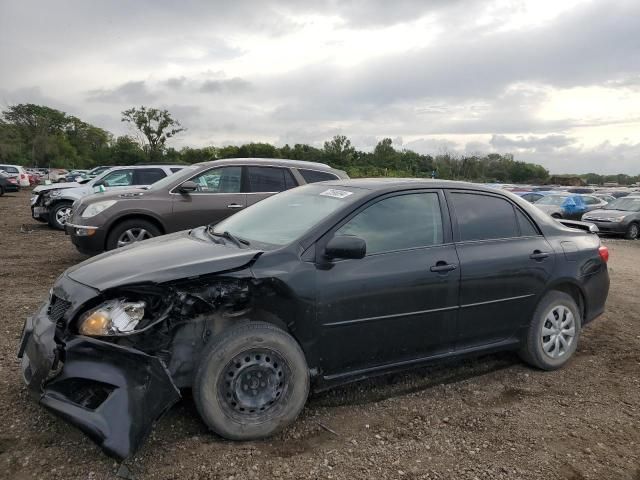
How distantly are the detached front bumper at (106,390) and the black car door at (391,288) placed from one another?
109 cm

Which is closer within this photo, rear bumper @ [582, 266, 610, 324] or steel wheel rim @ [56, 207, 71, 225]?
rear bumper @ [582, 266, 610, 324]

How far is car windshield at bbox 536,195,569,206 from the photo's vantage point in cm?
2177

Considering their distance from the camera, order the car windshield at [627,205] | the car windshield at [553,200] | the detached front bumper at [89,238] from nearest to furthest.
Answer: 1. the detached front bumper at [89,238]
2. the car windshield at [627,205]
3. the car windshield at [553,200]

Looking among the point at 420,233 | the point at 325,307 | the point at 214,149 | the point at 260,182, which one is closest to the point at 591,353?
the point at 420,233

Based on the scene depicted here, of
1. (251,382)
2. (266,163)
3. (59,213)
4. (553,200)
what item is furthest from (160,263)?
(553,200)

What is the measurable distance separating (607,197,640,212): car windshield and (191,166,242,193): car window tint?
1637 centimetres

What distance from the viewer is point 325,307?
3.41m

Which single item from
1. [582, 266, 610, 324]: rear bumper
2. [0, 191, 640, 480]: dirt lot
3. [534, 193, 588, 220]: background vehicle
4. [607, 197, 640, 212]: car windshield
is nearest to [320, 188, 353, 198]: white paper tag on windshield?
A: [0, 191, 640, 480]: dirt lot

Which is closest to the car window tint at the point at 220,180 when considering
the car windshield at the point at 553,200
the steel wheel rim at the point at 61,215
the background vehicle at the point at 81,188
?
→ the background vehicle at the point at 81,188

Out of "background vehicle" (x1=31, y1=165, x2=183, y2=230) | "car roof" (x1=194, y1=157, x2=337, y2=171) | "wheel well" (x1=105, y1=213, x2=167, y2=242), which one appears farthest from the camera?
"background vehicle" (x1=31, y1=165, x2=183, y2=230)

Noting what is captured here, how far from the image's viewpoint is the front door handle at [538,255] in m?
4.36

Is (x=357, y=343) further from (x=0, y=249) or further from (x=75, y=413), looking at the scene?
(x=0, y=249)

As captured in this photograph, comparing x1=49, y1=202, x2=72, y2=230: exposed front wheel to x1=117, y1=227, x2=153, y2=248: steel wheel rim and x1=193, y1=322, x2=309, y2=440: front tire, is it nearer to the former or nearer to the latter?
x1=117, y1=227, x2=153, y2=248: steel wheel rim

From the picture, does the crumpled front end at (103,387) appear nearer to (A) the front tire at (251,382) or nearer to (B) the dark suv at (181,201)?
(A) the front tire at (251,382)
